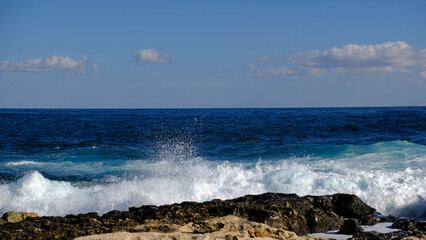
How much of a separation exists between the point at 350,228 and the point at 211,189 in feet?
16.5

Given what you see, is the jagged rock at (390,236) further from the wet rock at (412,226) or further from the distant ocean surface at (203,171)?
the distant ocean surface at (203,171)

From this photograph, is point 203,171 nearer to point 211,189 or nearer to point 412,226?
point 211,189

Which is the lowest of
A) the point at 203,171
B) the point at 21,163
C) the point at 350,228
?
the point at 21,163

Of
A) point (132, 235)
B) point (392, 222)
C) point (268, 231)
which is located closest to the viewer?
point (132, 235)

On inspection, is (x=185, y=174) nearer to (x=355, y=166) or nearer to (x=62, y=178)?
(x=62, y=178)

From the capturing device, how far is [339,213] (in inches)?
311

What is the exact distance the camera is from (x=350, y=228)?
691 centimetres

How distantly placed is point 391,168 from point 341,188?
127 inches

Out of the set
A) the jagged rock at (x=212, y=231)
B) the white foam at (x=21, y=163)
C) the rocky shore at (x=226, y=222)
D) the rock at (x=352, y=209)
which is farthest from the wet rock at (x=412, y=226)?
the white foam at (x=21, y=163)

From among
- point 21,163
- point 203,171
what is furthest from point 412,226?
point 21,163

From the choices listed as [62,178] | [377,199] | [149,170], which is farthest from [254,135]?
[377,199]

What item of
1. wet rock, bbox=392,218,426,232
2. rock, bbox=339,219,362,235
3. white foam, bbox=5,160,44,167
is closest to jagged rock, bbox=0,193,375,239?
rock, bbox=339,219,362,235

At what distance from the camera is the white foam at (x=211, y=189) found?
10281 mm

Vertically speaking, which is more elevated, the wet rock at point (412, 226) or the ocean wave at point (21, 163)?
the wet rock at point (412, 226)
